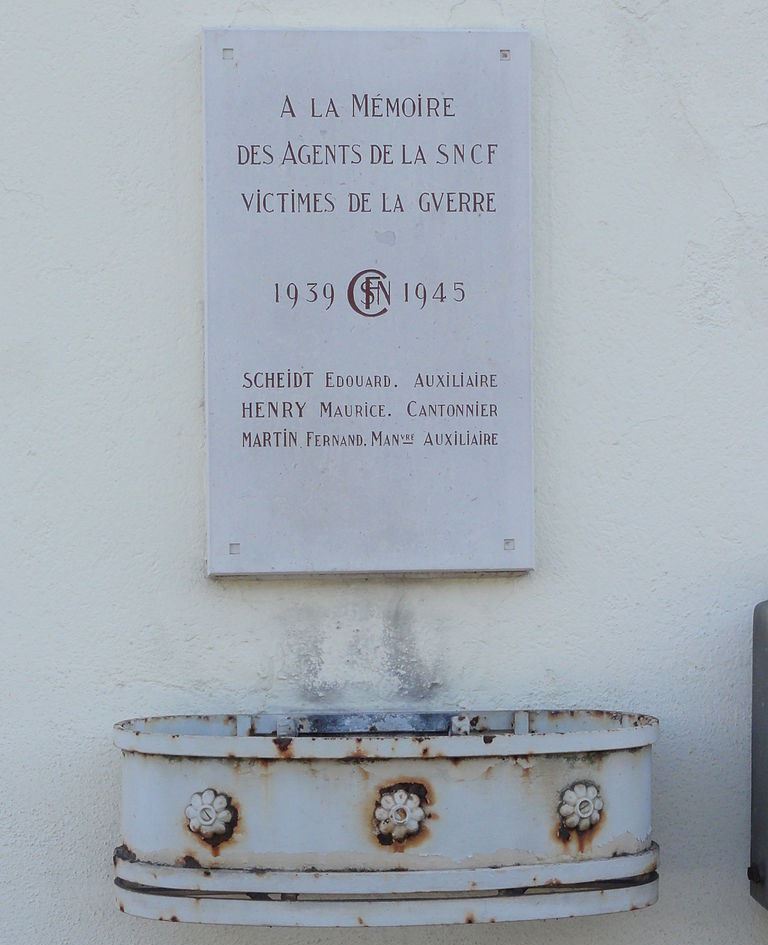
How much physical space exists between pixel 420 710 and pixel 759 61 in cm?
154

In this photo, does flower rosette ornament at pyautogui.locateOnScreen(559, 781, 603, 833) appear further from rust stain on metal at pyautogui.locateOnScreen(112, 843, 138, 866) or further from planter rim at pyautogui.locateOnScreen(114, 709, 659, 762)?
rust stain on metal at pyautogui.locateOnScreen(112, 843, 138, 866)

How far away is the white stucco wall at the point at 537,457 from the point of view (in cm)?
276

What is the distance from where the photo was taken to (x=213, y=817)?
2.40 m

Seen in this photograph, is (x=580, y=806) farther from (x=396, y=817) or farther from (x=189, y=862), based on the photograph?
(x=189, y=862)

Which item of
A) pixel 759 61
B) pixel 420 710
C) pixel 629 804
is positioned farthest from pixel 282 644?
Result: pixel 759 61

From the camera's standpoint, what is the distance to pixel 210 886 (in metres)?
2.38

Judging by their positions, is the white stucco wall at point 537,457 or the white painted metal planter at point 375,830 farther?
the white stucco wall at point 537,457

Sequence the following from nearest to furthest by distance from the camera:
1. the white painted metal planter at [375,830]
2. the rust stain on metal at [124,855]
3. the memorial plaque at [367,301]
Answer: the white painted metal planter at [375,830] → the rust stain on metal at [124,855] → the memorial plaque at [367,301]

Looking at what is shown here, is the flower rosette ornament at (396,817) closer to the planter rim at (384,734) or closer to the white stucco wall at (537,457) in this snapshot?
the planter rim at (384,734)

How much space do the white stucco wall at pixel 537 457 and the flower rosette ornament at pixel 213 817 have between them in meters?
0.37

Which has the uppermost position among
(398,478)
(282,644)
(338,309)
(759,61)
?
(759,61)

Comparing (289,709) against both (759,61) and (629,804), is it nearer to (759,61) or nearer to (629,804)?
(629,804)

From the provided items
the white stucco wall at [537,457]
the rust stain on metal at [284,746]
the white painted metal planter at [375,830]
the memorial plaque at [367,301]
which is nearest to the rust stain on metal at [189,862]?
the white painted metal planter at [375,830]

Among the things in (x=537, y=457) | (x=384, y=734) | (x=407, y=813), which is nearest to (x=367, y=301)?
(x=537, y=457)
